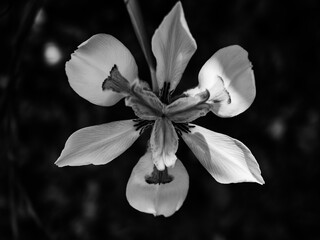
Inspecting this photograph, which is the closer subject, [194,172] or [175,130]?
[175,130]

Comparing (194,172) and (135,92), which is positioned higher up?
(135,92)

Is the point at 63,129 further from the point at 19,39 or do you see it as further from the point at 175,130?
the point at 175,130

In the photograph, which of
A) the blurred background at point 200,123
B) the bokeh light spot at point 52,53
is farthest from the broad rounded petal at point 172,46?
the bokeh light spot at point 52,53

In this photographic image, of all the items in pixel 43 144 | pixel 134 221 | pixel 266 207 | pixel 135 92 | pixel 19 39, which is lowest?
pixel 266 207

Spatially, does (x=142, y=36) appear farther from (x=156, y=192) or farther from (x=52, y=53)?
(x=52, y=53)

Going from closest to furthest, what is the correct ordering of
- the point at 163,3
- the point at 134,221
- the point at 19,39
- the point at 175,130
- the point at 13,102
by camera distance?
the point at 175,130
the point at 19,39
the point at 13,102
the point at 163,3
the point at 134,221

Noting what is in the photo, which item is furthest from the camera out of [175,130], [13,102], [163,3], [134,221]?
[134,221]

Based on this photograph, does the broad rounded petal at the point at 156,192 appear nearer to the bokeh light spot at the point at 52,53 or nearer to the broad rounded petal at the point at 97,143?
the broad rounded petal at the point at 97,143

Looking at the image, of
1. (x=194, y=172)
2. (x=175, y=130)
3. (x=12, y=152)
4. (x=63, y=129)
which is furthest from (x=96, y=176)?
(x=175, y=130)

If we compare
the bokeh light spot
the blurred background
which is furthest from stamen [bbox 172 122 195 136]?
the bokeh light spot

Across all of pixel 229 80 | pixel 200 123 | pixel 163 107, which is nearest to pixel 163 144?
pixel 163 107
